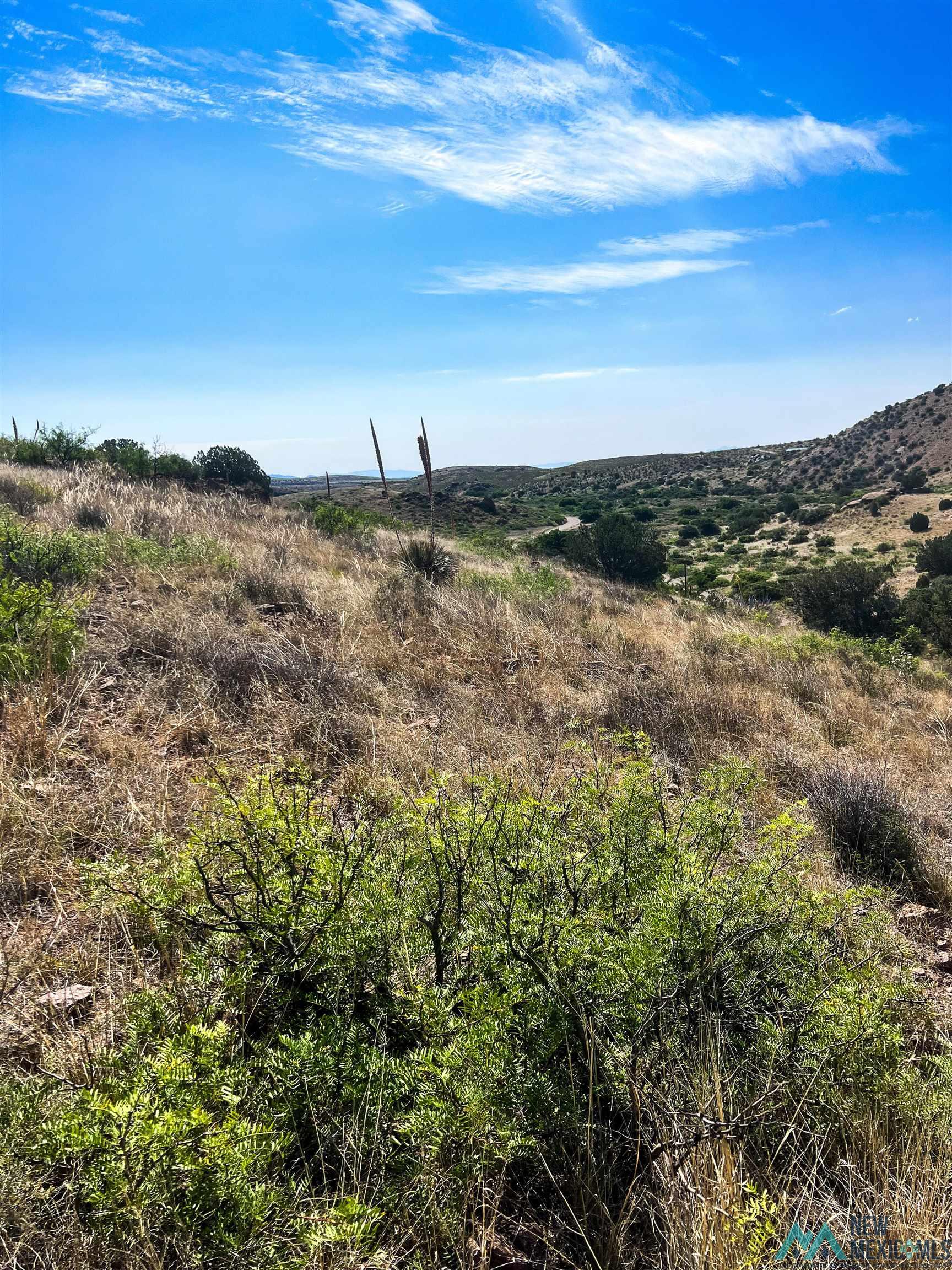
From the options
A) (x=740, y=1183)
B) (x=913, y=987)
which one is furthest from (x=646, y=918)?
(x=913, y=987)

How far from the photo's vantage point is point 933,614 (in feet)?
49.0

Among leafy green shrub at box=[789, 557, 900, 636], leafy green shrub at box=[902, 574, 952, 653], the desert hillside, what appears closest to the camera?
leafy green shrub at box=[902, 574, 952, 653]

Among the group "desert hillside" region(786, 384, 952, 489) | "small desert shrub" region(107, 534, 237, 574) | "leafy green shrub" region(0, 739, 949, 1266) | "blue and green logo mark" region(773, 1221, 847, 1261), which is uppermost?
"desert hillside" region(786, 384, 952, 489)

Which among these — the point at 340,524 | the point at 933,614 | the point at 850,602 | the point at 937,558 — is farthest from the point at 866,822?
the point at 937,558

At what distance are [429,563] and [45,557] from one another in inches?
193

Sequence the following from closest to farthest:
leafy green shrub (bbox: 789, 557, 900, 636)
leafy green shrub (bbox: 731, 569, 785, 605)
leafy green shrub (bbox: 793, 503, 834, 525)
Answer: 1. leafy green shrub (bbox: 789, 557, 900, 636)
2. leafy green shrub (bbox: 731, 569, 785, 605)
3. leafy green shrub (bbox: 793, 503, 834, 525)

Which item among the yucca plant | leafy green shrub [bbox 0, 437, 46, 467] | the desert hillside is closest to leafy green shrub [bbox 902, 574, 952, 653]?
the yucca plant

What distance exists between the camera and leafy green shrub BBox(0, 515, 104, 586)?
548 centimetres

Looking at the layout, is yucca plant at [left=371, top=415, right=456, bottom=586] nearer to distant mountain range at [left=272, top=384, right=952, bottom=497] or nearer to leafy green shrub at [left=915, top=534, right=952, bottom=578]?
leafy green shrub at [left=915, top=534, right=952, bottom=578]

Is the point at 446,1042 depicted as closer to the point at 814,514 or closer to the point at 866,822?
the point at 866,822

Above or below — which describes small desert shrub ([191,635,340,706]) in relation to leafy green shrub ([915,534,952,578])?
above

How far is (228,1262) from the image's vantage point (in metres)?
1.25

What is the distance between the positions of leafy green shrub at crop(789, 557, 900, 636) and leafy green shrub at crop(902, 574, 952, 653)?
1.25 ft

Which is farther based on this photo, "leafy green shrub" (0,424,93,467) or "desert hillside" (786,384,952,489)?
"desert hillside" (786,384,952,489)
